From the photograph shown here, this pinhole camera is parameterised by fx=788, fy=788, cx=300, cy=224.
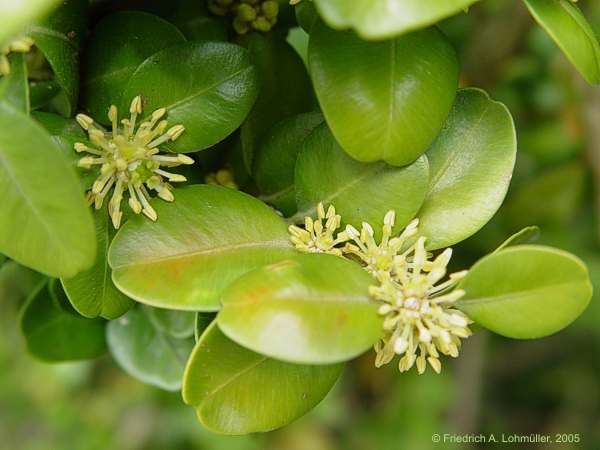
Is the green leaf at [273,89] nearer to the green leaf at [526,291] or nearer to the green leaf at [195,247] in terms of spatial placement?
the green leaf at [195,247]

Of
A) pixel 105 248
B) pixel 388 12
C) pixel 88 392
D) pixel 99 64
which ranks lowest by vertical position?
pixel 88 392

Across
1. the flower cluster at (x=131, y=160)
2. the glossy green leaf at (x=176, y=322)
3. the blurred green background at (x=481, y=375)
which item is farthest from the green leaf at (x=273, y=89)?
the blurred green background at (x=481, y=375)

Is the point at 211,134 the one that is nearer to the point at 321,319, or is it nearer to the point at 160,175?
the point at 160,175

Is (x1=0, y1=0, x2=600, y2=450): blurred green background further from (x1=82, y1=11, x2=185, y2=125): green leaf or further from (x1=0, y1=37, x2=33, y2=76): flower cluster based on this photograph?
(x1=0, y1=37, x2=33, y2=76): flower cluster

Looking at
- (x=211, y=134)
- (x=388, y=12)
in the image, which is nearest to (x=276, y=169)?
(x=211, y=134)

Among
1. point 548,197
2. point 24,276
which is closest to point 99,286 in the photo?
point 24,276

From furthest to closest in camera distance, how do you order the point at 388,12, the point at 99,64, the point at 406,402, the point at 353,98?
1. the point at 406,402
2. the point at 99,64
3. the point at 353,98
4. the point at 388,12
